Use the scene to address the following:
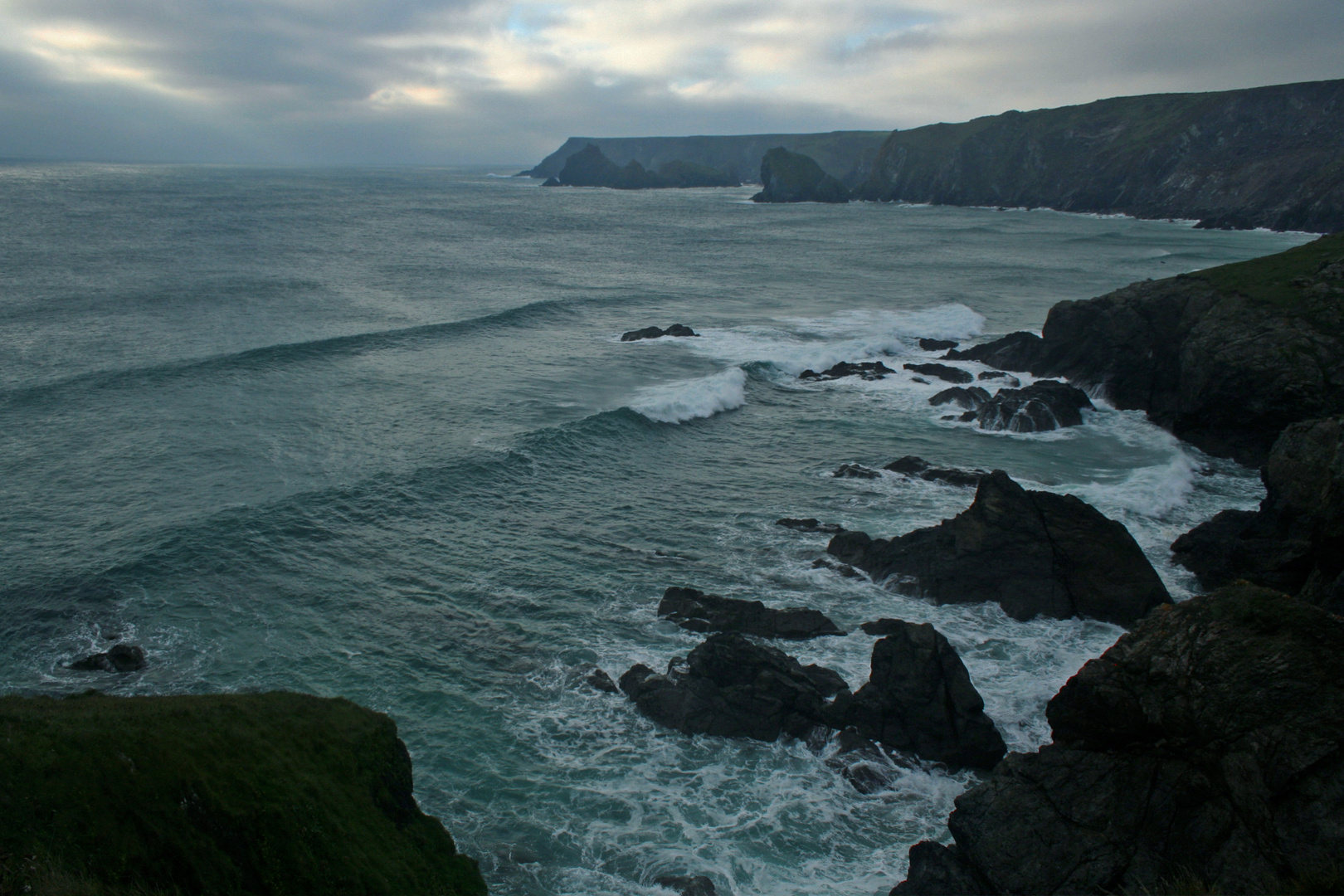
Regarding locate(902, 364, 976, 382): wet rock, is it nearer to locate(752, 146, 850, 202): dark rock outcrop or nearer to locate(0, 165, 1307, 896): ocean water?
locate(0, 165, 1307, 896): ocean water

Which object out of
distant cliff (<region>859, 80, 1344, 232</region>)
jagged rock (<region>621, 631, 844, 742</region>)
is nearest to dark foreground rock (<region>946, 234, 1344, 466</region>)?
jagged rock (<region>621, 631, 844, 742</region>)

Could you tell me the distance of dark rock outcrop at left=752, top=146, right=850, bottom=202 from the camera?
19312cm

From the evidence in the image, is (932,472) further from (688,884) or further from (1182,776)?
(688,884)

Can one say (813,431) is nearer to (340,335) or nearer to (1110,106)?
(340,335)

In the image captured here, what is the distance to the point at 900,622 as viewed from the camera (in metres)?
22.1

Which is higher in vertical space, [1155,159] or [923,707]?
[1155,159]

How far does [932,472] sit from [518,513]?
54.3 ft

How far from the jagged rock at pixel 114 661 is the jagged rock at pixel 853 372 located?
120ft

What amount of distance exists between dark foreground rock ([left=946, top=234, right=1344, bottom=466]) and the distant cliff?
89876 mm

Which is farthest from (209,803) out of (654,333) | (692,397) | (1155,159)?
(1155,159)

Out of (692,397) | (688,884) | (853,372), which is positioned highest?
(853,372)

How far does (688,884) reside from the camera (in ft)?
48.4

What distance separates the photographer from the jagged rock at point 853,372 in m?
48.8

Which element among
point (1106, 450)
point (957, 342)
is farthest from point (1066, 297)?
point (1106, 450)
